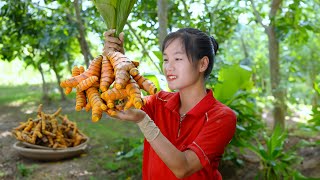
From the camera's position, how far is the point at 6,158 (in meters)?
4.98

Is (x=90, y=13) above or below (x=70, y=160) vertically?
above

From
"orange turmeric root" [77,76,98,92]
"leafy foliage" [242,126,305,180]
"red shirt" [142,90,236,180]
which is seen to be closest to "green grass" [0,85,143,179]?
"leafy foliage" [242,126,305,180]

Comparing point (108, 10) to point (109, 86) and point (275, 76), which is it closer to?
point (109, 86)

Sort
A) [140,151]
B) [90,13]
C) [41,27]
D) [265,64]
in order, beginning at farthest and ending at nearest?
[265,64]
[41,27]
[90,13]
[140,151]

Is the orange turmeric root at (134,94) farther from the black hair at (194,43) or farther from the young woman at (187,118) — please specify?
the black hair at (194,43)

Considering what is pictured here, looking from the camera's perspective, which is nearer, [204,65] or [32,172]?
[204,65]

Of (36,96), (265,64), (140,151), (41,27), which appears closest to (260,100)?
(265,64)

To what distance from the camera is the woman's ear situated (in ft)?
5.53

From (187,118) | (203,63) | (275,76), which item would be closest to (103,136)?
(275,76)

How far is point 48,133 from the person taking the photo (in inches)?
193

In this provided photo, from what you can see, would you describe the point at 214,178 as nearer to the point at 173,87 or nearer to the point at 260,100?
the point at 173,87

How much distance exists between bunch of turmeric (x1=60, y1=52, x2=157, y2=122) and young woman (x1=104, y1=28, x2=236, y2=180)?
114 millimetres

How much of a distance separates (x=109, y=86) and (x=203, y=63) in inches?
20.6

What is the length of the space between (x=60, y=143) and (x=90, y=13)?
1.83 m
